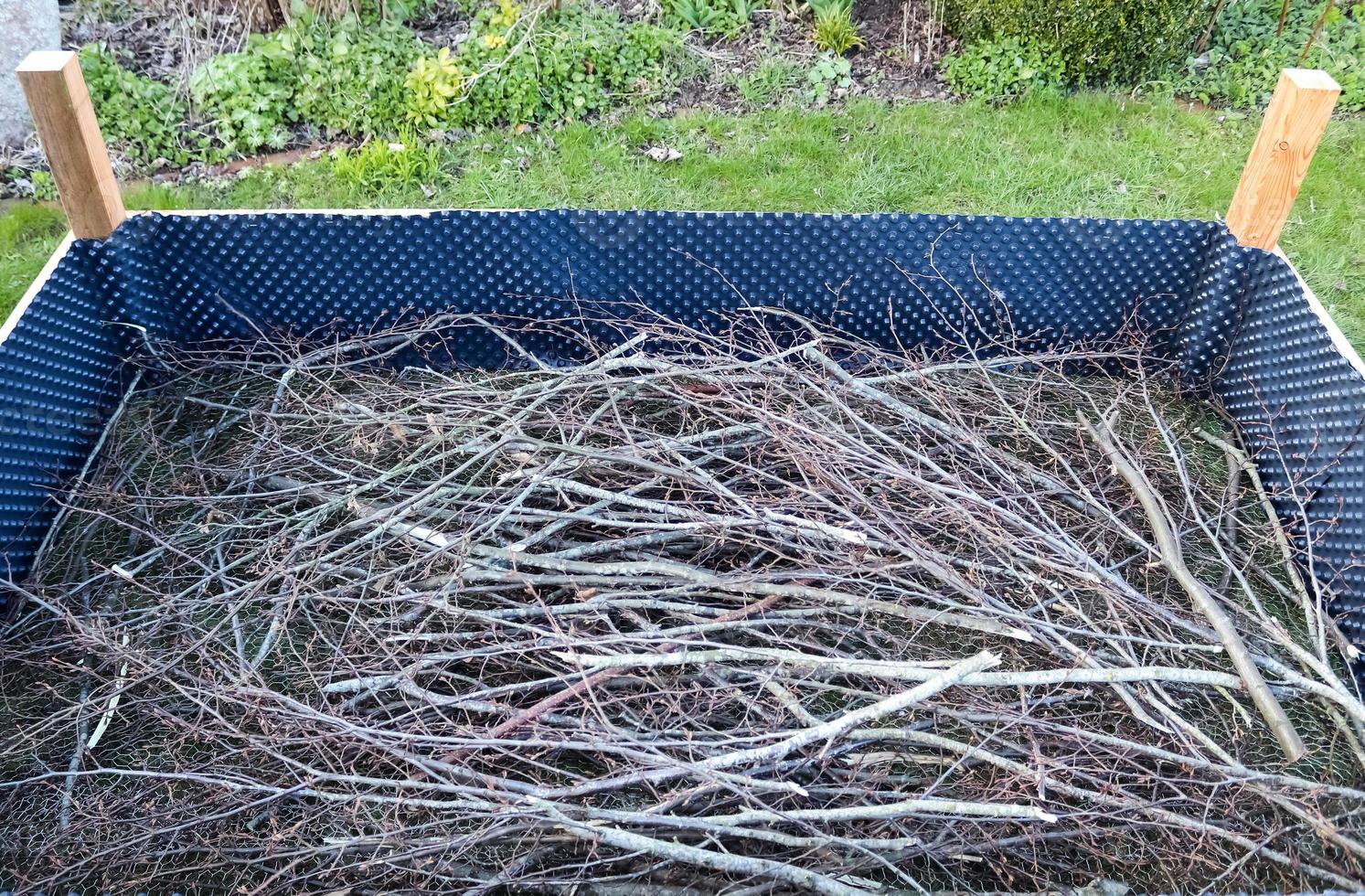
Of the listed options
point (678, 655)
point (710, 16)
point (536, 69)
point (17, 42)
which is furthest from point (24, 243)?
point (678, 655)

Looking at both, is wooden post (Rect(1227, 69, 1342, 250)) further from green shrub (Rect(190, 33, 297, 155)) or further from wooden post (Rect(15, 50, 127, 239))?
green shrub (Rect(190, 33, 297, 155))

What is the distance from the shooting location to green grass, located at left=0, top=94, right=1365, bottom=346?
13.7ft

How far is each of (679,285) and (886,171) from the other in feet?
5.35

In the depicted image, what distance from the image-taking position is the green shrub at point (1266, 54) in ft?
15.5

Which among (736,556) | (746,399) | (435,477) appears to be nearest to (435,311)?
(435,477)

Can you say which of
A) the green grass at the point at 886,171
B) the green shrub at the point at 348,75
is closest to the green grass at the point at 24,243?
the green grass at the point at 886,171

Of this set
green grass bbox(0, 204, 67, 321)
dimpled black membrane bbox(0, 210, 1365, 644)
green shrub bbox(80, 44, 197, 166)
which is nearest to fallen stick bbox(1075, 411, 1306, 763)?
dimpled black membrane bbox(0, 210, 1365, 644)

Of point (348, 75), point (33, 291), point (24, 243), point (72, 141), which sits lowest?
point (24, 243)

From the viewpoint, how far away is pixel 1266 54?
4801 millimetres

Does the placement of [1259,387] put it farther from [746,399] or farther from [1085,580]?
[746,399]

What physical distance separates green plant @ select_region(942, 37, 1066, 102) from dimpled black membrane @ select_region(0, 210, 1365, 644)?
73.7 inches

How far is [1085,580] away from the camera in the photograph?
7.77 ft

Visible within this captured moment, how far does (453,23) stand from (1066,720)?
447cm

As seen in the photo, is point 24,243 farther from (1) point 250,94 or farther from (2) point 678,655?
(2) point 678,655
